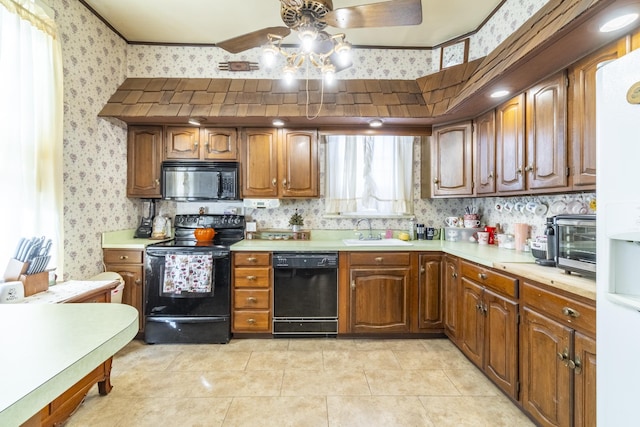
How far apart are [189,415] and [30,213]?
5.70ft

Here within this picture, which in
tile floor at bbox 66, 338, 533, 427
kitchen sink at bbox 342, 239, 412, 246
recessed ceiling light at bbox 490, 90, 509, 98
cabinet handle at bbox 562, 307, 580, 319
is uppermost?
recessed ceiling light at bbox 490, 90, 509, 98

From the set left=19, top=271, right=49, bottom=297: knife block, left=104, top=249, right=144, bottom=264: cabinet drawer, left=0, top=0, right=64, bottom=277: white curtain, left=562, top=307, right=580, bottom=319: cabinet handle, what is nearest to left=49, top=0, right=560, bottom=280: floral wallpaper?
left=104, top=249, right=144, bottom=264: cabinet drawer

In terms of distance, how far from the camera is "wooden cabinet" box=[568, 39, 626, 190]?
63.9 inches

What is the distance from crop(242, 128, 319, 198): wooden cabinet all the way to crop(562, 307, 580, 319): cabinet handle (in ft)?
7.25

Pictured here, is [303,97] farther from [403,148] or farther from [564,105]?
[564,105]

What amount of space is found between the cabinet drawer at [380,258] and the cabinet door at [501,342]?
821 millimetres

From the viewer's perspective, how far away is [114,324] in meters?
0.81

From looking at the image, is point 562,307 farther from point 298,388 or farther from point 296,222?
point 296,222

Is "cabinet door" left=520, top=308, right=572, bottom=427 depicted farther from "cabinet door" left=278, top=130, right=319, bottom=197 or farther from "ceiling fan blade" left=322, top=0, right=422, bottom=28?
"cabinet door" left=278, top=130, right=319, bottom=197

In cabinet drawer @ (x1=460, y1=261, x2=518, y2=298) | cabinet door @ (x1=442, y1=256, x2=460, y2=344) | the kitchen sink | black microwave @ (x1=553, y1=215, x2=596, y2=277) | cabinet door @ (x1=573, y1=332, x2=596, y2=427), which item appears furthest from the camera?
the kitchen sink

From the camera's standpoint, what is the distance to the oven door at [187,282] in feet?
9.01

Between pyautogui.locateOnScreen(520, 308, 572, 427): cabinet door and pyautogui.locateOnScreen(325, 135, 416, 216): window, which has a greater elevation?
pyautogui.locateOnScreen(325, 135, 416, 216): window

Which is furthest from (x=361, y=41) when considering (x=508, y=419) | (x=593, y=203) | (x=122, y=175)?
(x=508, y=419)

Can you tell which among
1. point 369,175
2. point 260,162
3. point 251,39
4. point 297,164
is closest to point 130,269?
point 260,162
